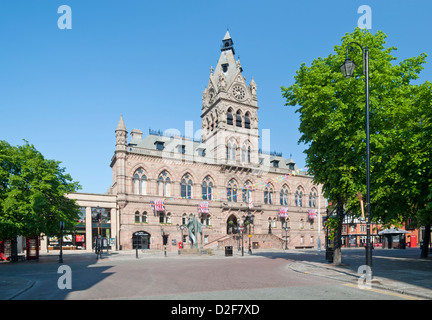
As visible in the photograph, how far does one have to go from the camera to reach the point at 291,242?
59.7 meters

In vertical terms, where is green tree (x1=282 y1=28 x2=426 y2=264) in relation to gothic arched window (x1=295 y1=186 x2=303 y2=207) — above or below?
above

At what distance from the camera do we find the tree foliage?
90.3 feet

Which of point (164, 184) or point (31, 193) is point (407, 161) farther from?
point (164, 184)

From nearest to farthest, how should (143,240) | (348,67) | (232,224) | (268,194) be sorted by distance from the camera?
(348,67) < (143,240) < (232,224) < (268,194)

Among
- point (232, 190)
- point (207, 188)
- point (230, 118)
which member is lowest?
point (232, 190)

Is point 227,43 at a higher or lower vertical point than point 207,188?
higher

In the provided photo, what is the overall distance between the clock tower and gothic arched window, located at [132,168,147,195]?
13063mm

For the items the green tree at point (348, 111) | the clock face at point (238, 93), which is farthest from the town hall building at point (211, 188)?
the green tree at point (348, 111)

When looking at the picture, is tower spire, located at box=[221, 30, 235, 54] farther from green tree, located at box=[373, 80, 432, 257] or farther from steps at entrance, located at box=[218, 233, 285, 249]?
green tree, located at box=[373, 80, 432, 257]

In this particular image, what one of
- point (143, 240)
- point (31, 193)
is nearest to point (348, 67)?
point (31, 193)

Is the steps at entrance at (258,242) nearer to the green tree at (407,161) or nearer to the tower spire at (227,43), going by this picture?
the green tree at (407,161)

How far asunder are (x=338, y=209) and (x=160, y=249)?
103 feet

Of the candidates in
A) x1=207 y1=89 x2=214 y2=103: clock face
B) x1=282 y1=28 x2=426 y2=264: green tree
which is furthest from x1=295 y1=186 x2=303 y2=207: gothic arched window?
x1=282 y1=28 x2=426 y2=264: green tree

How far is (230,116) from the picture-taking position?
5834 cm
